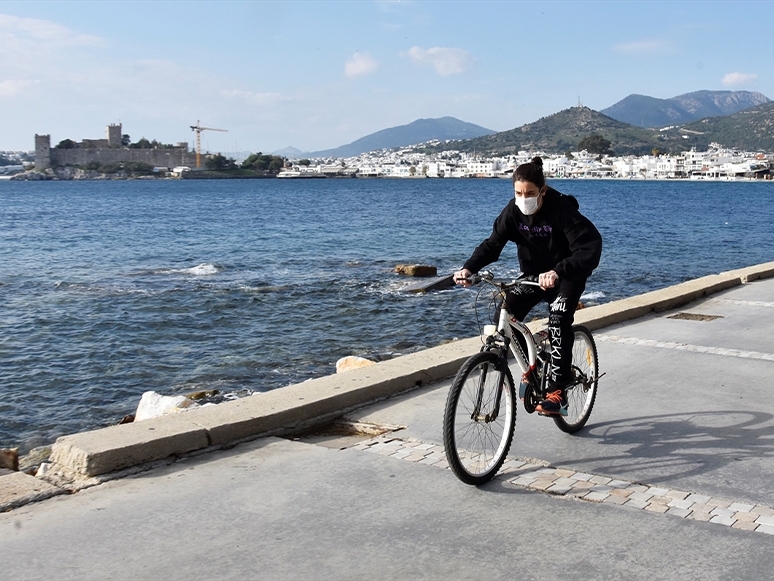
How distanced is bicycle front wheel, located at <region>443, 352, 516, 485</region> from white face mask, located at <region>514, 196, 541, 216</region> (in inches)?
37.4

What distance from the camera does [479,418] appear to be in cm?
474

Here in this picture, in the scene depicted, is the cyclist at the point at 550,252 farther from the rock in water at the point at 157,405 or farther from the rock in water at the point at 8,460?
the rock in water at the point at 157,405

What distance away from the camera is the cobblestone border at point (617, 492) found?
417 centimetres

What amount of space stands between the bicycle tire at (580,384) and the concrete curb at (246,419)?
1583 mm

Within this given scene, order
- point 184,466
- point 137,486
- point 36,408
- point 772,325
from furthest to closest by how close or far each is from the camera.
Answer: point 36,408 → point 772,325 → point 184,466 → point 137,486

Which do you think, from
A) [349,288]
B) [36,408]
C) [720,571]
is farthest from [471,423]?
[349,288]

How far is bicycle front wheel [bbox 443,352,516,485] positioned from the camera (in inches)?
177

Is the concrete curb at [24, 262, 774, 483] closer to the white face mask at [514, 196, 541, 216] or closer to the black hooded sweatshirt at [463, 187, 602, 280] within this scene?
the black hooded sweatshirt at [463, 187, 602, 280]

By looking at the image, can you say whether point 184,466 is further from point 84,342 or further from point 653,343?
point 84,342

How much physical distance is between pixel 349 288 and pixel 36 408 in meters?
12.3

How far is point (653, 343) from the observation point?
8625 millimetres

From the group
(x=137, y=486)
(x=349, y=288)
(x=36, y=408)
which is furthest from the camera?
(x=349, y=288)

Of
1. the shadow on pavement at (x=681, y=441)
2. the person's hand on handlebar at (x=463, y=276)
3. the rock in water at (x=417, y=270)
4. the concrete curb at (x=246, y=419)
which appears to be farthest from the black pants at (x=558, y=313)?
the rock in water at (x=417, y=270)

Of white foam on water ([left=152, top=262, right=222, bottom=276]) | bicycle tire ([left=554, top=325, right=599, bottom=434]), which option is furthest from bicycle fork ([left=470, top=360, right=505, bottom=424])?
white foam on water ([left=152, top=262, right=222, bottom=276])
